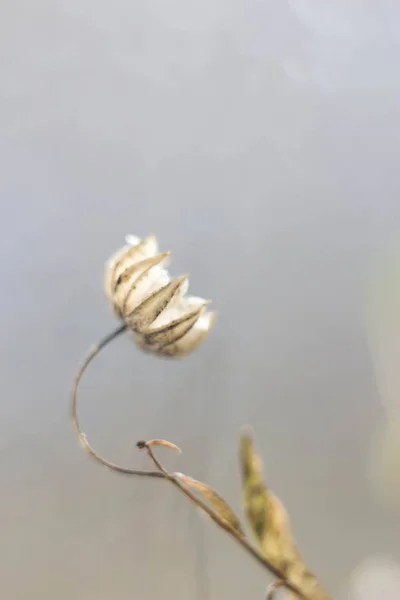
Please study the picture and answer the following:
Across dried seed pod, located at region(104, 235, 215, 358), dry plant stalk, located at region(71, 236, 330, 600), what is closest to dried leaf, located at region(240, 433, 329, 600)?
dry plant stalk, located at region(71, 236, 330, 600)

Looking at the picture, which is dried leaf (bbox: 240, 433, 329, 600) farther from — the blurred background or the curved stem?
the blurred background

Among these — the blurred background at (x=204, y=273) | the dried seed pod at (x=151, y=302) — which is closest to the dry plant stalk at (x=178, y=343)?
the dried seed pod at (x=151, y=302)

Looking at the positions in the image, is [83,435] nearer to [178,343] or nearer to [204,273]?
[178,343]

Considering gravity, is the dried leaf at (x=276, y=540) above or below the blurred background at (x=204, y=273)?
below

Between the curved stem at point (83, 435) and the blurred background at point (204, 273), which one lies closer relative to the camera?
the curved stem at point (83, 435)

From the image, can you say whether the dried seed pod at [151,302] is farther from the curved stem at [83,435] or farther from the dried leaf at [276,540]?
the dried leaf at [276,540]

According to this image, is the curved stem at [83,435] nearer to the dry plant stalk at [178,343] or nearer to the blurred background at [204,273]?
the dry plant stalk at [178,343]

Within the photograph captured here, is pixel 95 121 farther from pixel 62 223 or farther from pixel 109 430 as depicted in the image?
pixel 109 430
